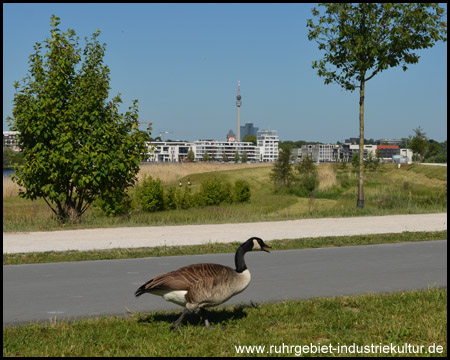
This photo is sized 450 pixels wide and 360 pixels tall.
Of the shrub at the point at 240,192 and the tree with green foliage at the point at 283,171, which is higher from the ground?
the tree with green foliage at the point at 283,171

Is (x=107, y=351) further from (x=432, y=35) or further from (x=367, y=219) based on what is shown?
(x=432, y=35)

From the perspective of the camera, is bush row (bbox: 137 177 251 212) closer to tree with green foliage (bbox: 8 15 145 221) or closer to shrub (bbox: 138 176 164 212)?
shrub (bbox: 138 176 164 212)

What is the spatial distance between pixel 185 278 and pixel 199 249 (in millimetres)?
6825

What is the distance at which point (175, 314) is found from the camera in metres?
6.93

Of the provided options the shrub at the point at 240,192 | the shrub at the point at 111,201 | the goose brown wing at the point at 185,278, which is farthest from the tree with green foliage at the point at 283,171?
the goose brown wing at the point at 185,278

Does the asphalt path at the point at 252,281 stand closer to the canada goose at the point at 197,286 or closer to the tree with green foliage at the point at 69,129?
the canada goose at the point at 197,286

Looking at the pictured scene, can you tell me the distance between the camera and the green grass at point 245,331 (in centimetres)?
543

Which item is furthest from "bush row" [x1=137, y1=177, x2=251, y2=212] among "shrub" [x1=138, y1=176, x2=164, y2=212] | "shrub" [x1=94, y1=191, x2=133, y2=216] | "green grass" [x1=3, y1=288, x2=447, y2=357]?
"green grass" [x1=3, y1=288, x2=447, y2=357]

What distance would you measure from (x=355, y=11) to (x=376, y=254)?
11.3 meters

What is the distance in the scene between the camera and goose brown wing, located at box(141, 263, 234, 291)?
18.2 feet

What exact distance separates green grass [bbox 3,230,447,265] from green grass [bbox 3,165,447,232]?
4.60 m

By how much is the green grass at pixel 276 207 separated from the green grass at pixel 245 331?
1025cm

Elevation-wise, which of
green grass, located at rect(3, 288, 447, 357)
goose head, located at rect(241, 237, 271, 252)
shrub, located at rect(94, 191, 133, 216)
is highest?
goose head, located at rect(241, 237, 271, 252)

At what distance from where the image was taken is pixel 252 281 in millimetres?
9328
